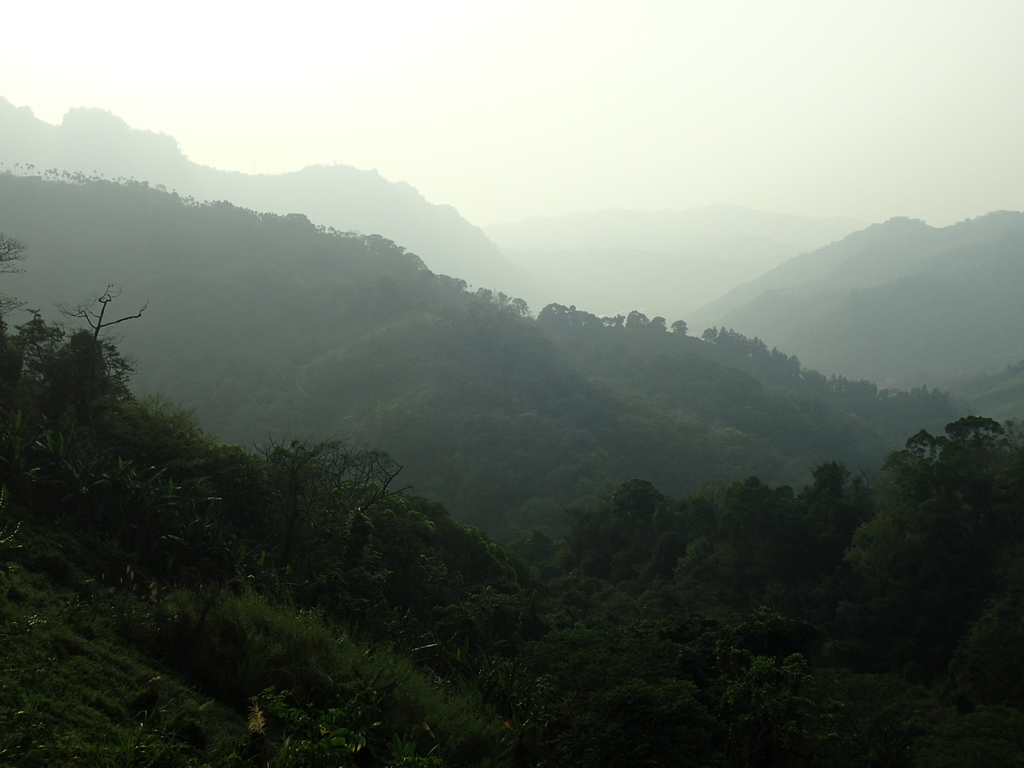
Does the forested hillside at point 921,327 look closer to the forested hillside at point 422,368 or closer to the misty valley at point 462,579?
the forested hillside at point 422,368

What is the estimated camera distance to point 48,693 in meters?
6.47

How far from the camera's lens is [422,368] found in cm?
7338

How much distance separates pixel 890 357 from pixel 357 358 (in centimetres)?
11506

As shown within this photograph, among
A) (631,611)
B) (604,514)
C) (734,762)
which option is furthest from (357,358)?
(734,762)

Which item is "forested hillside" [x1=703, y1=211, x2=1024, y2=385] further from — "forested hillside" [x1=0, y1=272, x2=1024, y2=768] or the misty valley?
"forested hillside" [x1=0, y1=272, x2=1024, y2=768]

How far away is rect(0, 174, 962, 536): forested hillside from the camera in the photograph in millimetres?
63062

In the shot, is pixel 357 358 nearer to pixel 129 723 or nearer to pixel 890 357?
pixel 129 723

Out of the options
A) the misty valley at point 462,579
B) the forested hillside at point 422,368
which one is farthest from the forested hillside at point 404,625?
the forested hillside at point 422,368

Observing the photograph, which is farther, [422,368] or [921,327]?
[921,327]

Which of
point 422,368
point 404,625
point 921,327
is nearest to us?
point 404,625

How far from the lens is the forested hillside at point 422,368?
63.1 m

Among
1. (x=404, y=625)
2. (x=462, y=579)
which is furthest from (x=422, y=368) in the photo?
(x=404, y=625)

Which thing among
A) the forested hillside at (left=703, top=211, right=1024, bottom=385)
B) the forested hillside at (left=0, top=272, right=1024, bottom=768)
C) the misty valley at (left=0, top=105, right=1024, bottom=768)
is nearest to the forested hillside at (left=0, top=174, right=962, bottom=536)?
the misty valley at (left=0, top=105, right=1024, bottom=768)

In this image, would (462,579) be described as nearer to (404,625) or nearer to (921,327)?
(404,625)
